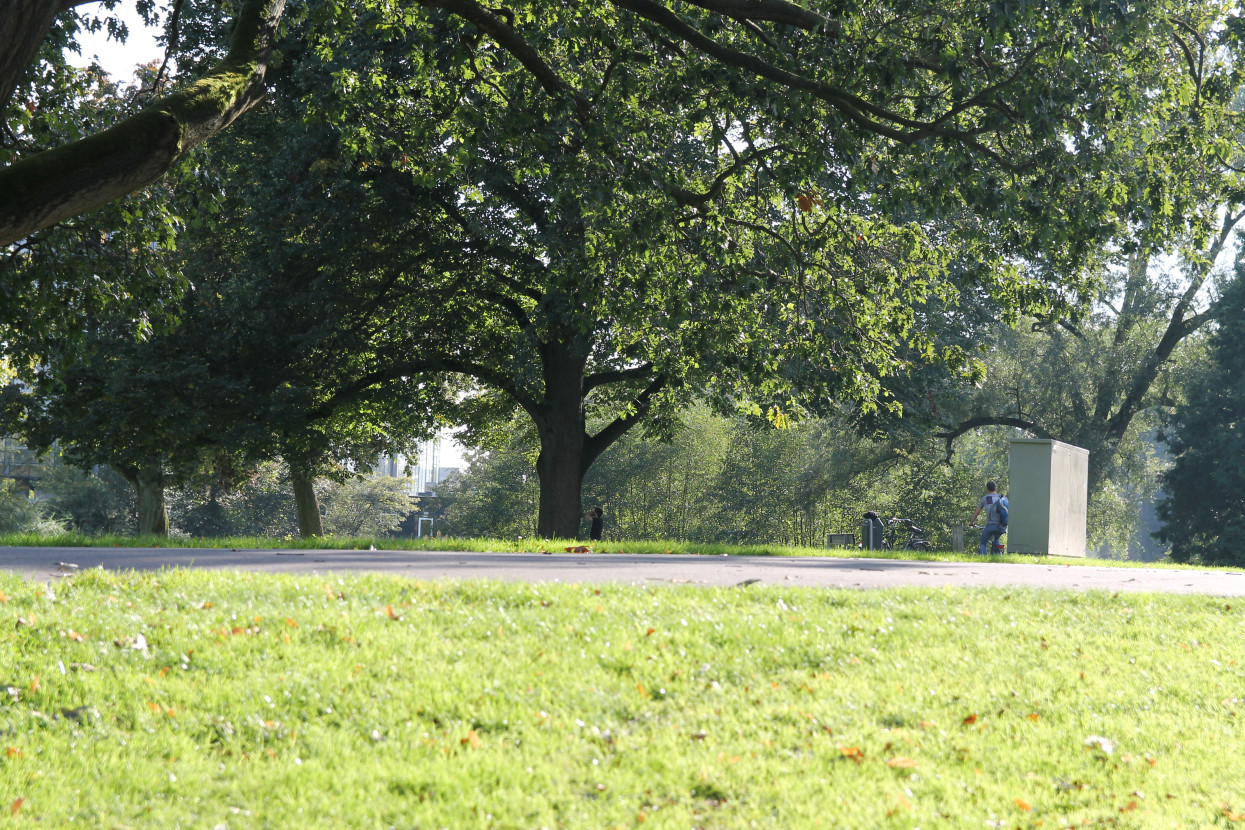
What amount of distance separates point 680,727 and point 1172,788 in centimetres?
259

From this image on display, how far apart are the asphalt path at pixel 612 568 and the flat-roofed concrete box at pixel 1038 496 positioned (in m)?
5.31

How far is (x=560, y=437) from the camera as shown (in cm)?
2288

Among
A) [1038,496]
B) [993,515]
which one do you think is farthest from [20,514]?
[1038,496]

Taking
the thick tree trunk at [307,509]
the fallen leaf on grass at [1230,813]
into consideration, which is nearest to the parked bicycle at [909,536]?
the thick tree trunk at [307,509]

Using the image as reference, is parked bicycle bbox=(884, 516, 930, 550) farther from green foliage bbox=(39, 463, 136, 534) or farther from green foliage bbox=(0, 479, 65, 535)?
green foliage bbox=(39, 463, 136, 534)

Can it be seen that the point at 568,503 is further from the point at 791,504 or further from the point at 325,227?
the point at 791,504

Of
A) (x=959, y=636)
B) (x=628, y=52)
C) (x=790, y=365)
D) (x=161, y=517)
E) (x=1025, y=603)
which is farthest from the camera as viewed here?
(x=161, y=517)

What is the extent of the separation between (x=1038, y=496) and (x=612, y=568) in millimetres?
12856

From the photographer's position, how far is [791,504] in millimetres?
45656

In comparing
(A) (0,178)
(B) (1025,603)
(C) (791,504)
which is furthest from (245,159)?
(C) (791,504)

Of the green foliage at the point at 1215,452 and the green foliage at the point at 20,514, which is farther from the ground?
the green foliage at the point at 1215,452

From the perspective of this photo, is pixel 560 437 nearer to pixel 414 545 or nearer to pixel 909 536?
pixel 414 545

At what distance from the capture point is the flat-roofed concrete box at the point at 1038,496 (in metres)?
21.3

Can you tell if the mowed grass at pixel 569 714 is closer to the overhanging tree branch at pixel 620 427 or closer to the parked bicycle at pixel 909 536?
the overhanging tree branch at pixel 620 427
